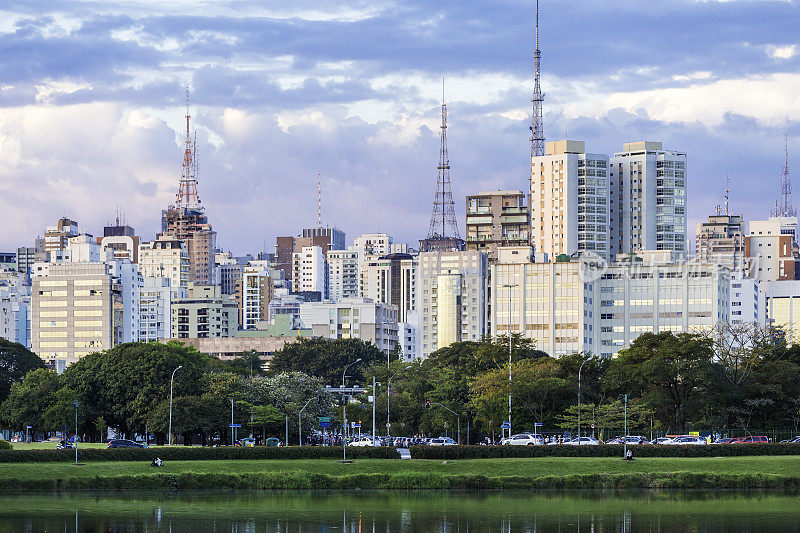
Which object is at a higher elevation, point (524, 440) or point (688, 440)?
point (688, 440)

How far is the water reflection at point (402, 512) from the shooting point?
61.4 metres

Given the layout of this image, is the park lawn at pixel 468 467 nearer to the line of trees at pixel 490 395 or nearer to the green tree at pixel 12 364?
the line of trees at pixel 490 395

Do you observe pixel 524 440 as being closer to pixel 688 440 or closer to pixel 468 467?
pixel 688 440

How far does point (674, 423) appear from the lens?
11181cm

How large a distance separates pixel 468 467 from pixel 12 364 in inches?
3021

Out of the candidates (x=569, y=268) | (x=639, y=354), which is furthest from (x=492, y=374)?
(x=569, y=268)

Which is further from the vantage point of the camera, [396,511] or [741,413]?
[741,413]

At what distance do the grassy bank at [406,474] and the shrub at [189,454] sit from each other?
1.18 metres

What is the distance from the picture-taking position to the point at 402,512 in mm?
67875

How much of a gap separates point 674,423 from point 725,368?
7.56m

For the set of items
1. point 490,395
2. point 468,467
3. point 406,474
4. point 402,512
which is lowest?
point 402,512

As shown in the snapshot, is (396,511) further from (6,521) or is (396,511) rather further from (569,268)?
(569,268)

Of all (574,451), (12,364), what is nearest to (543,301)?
(12,364)

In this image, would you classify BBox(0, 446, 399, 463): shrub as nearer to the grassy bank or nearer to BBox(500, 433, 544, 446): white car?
the grassy bank
